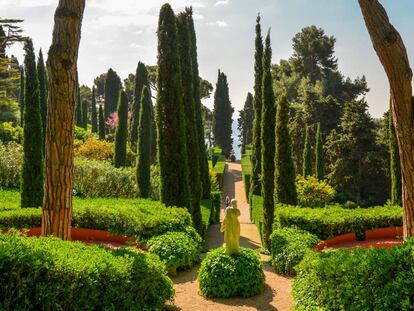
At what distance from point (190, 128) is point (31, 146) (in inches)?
266

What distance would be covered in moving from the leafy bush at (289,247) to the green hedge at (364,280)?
12.3 feet

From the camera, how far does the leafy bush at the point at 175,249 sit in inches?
392

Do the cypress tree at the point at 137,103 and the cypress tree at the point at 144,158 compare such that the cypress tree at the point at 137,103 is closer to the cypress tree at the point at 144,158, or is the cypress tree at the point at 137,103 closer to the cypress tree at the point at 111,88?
the cypress tree at the point at 144,158

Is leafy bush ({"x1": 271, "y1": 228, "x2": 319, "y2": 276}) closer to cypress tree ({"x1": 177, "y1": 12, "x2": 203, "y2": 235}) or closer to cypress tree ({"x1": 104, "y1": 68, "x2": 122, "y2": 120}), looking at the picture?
cypress tree ({"x1": 177, "y1": 12, "x2": 203, "y2": 235})

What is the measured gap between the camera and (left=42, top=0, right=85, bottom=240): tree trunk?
679 centimetres

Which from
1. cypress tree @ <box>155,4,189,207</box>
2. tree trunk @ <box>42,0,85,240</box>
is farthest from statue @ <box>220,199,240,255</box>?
cypress tree @ <box>155,4,189,207</box>

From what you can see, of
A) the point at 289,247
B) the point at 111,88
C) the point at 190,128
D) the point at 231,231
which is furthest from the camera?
the point at 111,88

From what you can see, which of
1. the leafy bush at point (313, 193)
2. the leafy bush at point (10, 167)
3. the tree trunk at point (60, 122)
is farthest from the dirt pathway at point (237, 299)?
the leafy bush at point (10, 167)

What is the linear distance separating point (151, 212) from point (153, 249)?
2143 mm

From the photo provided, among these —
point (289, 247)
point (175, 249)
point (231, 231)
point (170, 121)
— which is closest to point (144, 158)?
point (170, 121)

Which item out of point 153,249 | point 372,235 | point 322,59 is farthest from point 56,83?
point 322,59

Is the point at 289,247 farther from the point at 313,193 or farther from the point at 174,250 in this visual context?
the point at 313,193

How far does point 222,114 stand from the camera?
56.8 metres

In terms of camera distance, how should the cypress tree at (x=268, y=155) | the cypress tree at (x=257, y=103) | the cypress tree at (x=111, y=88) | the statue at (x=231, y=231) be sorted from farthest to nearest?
the cypress tree at (x=111, y=88), the cypress tree at (x=257, y=103), the cypress tree at (x=268, y=155), the statue at (x=231, y=231)
